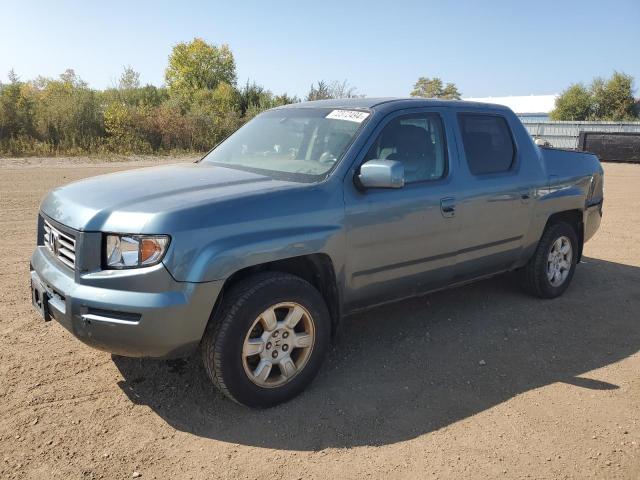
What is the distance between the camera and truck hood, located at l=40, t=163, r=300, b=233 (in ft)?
9.74

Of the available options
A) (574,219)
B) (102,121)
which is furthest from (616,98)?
(574,219)

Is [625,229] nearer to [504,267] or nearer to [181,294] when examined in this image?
[504,267]

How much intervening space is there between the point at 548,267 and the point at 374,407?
2888 millimetres

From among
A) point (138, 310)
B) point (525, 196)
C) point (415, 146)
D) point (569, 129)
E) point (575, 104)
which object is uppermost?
point (575, 104)

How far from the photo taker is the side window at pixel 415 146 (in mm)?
3967

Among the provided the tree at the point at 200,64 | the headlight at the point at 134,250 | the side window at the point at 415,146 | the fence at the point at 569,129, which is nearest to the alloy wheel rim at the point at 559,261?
the side window at the point at 415,146

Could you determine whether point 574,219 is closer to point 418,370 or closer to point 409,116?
point 409,116

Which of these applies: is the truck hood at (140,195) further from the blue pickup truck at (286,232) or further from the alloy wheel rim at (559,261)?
the alloy wheel rim at (559,261)

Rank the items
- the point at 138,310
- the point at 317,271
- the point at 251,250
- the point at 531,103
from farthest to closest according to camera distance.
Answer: the point at 531,103 → the point at 317,271 → the point at 251,250 → the point at 138,310

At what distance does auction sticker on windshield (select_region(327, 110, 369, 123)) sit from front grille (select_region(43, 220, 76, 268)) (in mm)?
2012

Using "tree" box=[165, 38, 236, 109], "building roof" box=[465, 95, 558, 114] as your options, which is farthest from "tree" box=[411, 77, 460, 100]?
"tree" box=[165, 38, 236, 109]

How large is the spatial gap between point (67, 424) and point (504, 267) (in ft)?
12.1

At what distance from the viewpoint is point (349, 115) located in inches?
159

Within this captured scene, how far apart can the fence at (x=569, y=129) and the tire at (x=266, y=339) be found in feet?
100
